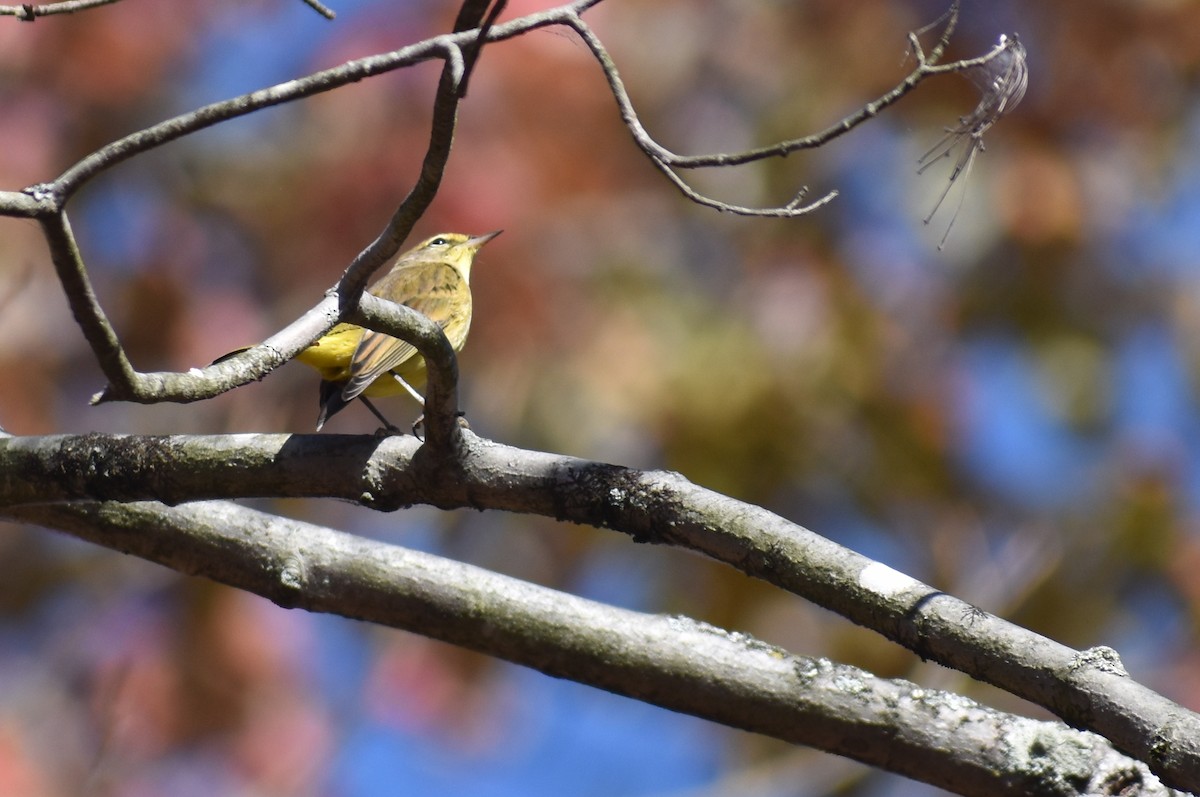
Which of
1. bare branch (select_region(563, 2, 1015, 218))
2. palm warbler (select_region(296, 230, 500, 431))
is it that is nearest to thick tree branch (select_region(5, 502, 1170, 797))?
palm warbler (select_region(296, 230, 500, 431))

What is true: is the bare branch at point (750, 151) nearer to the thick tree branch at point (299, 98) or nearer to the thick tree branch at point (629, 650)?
Answer: the thick tree branch at point (299, 98)

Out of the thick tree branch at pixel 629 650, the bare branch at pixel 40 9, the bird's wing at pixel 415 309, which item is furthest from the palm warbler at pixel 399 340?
the bare branch at pixel 40 9

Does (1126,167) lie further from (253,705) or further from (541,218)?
(253,705)

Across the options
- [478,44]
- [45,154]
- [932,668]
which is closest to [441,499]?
[478,44]

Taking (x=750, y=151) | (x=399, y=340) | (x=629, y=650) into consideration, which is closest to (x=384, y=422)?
(x=399, y=340)

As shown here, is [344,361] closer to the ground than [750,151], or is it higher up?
higher up

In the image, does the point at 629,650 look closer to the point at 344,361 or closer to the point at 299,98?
the point at 299,98
